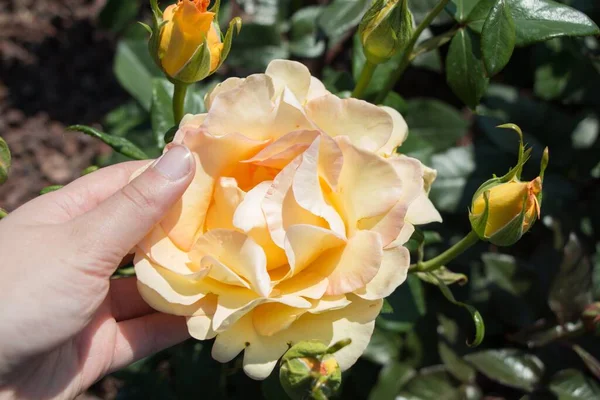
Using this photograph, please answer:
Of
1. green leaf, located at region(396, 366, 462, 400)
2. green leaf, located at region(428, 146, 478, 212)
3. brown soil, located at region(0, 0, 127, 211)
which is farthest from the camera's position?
brown soil, located at region(0, 0, 127, 211)

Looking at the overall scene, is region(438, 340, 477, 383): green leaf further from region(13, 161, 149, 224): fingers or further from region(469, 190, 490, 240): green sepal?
region(13, 161, 149, 224): fingers

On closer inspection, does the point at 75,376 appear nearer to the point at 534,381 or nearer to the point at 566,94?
the point at 534,381

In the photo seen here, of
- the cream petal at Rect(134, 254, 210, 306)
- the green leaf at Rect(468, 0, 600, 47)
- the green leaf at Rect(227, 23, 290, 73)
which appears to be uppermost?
the green leaf at Rect(468, 0, 600, 47)

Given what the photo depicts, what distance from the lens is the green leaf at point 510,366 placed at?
4.38 feet

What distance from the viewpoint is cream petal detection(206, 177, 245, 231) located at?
874mm

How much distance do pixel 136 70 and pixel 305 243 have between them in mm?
1120

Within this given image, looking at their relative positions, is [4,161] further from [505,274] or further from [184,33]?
[505,274]

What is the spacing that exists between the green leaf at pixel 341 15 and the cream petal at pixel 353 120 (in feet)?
1.56

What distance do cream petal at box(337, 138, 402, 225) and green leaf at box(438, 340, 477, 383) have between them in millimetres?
693

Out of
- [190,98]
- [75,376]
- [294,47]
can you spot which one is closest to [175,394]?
[75,376]

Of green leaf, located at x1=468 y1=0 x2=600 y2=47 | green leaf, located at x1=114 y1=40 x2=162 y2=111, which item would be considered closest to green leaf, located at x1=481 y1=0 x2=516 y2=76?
green leaf, located at x1=468 y1=0 x2=600 y2=47

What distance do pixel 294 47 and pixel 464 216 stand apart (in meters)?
0.63

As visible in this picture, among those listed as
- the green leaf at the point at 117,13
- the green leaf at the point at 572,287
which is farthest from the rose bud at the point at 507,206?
the green leaf at the point at 117,13

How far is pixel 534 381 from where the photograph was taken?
1.35 meters
